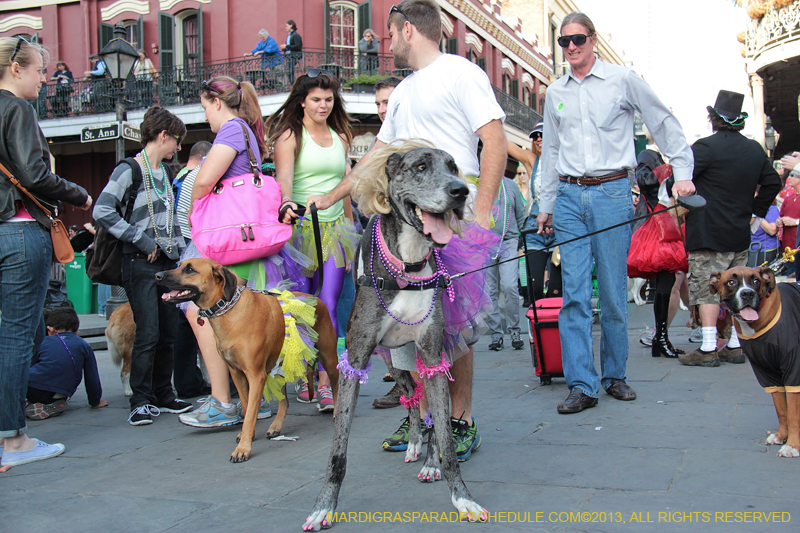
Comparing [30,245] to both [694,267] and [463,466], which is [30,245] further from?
[694,267]

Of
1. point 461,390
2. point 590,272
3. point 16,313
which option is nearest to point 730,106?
point 590,272

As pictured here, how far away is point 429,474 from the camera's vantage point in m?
3.23

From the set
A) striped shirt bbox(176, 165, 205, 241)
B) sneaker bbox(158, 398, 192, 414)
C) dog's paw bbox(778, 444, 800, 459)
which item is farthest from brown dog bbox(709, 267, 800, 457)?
sneaker bbox(158, 398, 192, 414)

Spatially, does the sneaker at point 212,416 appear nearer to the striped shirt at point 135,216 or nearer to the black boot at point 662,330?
the striped shirt at point 135,216

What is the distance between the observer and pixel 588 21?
479cm

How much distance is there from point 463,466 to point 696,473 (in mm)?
1096

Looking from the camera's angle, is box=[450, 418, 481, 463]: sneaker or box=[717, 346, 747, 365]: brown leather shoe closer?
box=[450, 418, 481, 463]: sneaker

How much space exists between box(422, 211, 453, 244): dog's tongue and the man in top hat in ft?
14.1

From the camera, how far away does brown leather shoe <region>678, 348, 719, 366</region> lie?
6.15m

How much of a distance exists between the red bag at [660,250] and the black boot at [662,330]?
0.29m

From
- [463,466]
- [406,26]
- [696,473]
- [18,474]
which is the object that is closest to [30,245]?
[18,474]

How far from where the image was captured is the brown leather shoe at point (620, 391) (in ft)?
15.7

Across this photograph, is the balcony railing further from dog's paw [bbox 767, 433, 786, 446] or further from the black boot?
dog's paw [bbox 767, 433, 786, 446]

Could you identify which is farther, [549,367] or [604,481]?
[549,367]
